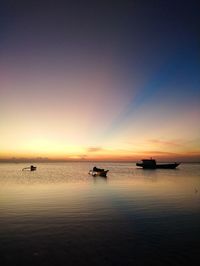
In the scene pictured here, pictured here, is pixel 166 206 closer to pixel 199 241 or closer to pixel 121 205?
pixel 121 205

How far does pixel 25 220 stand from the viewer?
25.8 m

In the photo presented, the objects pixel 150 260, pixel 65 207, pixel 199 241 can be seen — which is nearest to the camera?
pixel 150 260

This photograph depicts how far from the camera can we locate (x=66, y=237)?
1984cm

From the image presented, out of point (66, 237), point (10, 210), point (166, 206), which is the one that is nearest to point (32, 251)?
point (66, 237)

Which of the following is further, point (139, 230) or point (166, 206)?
point (166, 206)

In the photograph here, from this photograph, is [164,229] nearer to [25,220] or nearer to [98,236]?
[98,236]

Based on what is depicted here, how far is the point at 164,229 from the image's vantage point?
2228cm

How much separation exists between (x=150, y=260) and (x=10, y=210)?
21075 millimetres

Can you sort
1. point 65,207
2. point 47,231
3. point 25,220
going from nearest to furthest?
point 47,231 → point 25,220 → point 65,207

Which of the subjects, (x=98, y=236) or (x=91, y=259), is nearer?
(x=91, y=259)

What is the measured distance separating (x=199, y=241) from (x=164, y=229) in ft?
12.5

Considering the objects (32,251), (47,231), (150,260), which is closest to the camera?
(150,260)

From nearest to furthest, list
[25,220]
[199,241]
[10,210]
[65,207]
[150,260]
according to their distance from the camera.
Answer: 1. [150,260]
2. [199,241]
3. [25,220]
4. [10,210]
5. [65,207]

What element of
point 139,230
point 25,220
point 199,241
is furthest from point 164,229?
point 25,220
